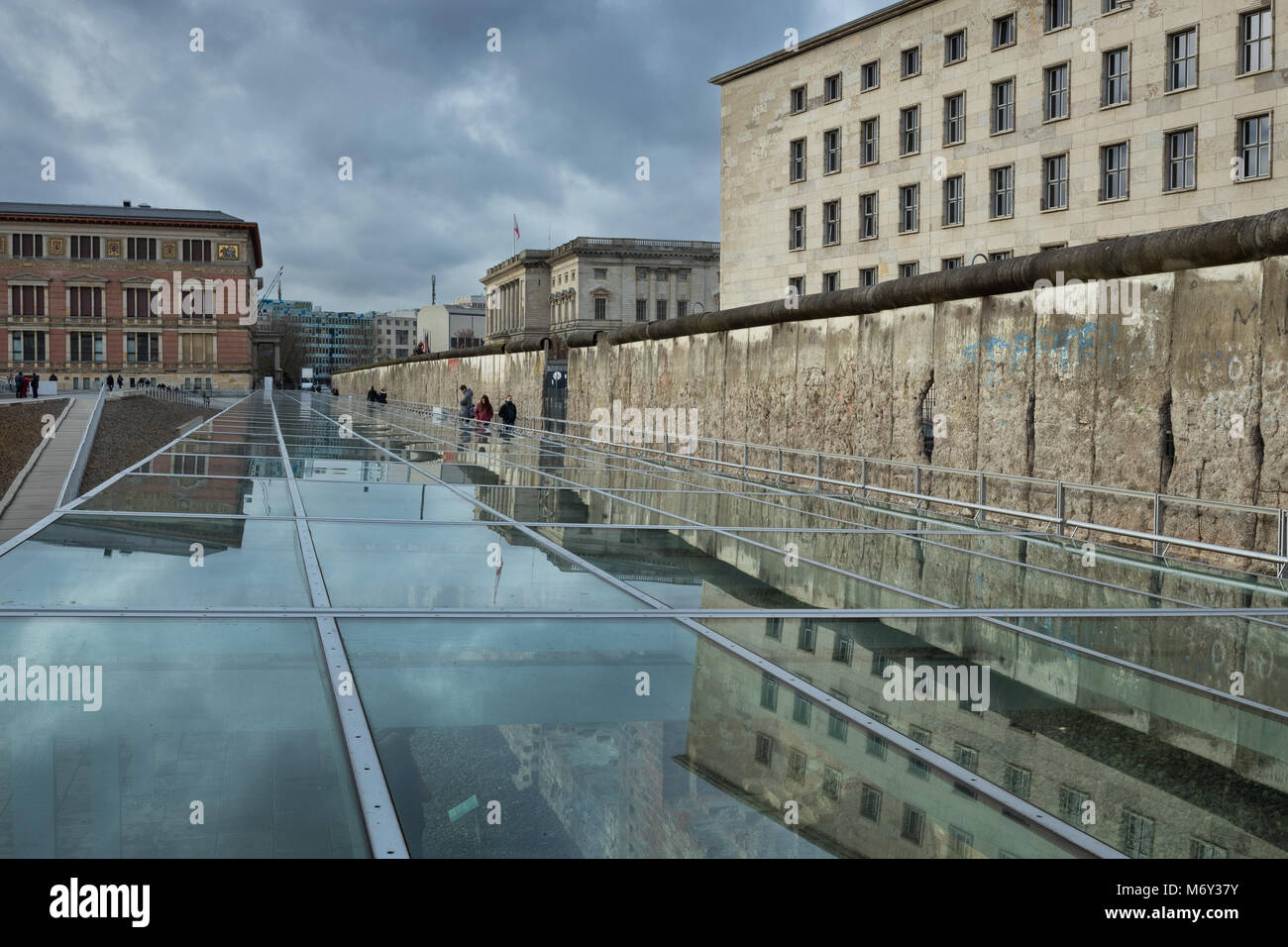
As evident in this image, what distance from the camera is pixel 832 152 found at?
2101 inches

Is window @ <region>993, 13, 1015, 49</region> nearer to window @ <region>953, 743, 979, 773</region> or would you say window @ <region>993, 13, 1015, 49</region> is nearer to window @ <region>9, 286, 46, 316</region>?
window @ <region>953, 743, 979, 773</region>

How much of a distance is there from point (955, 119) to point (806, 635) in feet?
144

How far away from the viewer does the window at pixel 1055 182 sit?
4275cm

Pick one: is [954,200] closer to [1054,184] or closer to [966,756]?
[1054,184]

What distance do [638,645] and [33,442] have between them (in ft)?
96.9

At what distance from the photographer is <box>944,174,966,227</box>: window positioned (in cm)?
4692

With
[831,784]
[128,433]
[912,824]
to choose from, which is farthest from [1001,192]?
[912,824]

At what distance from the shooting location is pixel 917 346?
1748 cm

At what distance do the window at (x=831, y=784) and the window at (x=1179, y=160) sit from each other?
3841cm

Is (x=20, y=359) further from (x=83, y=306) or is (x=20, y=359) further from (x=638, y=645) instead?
(x=638, y=645)

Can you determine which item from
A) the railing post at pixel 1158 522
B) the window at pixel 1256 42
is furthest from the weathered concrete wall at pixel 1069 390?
the window at pixel 1256 42

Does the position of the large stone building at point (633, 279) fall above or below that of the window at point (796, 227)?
above

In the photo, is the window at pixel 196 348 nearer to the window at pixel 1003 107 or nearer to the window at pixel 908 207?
the window at pixel 908 207
